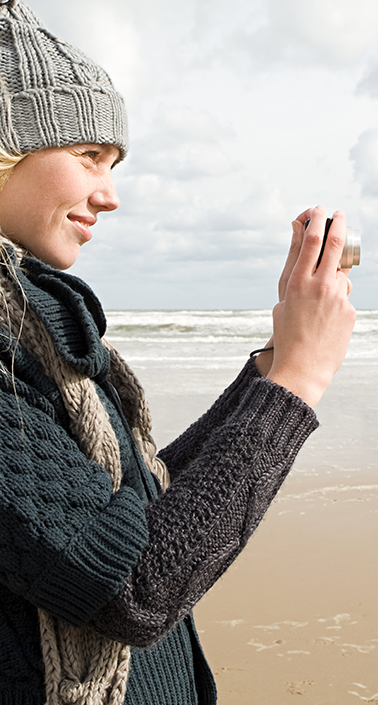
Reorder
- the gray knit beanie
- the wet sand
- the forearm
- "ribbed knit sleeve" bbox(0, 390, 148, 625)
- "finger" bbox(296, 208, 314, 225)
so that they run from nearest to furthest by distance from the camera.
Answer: "ribbed knit sleeve" bbox(0, 390, 148, 625) < the gray knit beanie < "finger" bbox(296, 208, 314, 225) < the forearm < the wet sand

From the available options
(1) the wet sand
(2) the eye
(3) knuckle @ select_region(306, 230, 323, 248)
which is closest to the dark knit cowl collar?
(2) the eye

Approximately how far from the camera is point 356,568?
369 cm

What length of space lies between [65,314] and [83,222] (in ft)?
0.98

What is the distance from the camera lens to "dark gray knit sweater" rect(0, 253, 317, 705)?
0.88 m

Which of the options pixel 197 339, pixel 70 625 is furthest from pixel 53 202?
pixel 197 339

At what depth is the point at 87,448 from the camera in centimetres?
101

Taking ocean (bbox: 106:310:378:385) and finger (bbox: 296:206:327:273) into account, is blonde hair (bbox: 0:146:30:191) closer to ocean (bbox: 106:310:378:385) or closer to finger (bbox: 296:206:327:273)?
finger (bbox: 296:206:327:273)

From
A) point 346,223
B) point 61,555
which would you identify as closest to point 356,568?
point 346,223

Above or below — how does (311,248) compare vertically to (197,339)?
above

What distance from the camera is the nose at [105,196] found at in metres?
1.28

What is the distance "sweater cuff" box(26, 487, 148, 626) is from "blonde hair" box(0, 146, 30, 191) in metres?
0.67

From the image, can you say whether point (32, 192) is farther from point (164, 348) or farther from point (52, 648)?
point (164, 348)

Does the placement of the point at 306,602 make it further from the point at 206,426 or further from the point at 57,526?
the point at 57,526

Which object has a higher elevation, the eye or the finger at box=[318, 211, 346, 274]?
the eye
